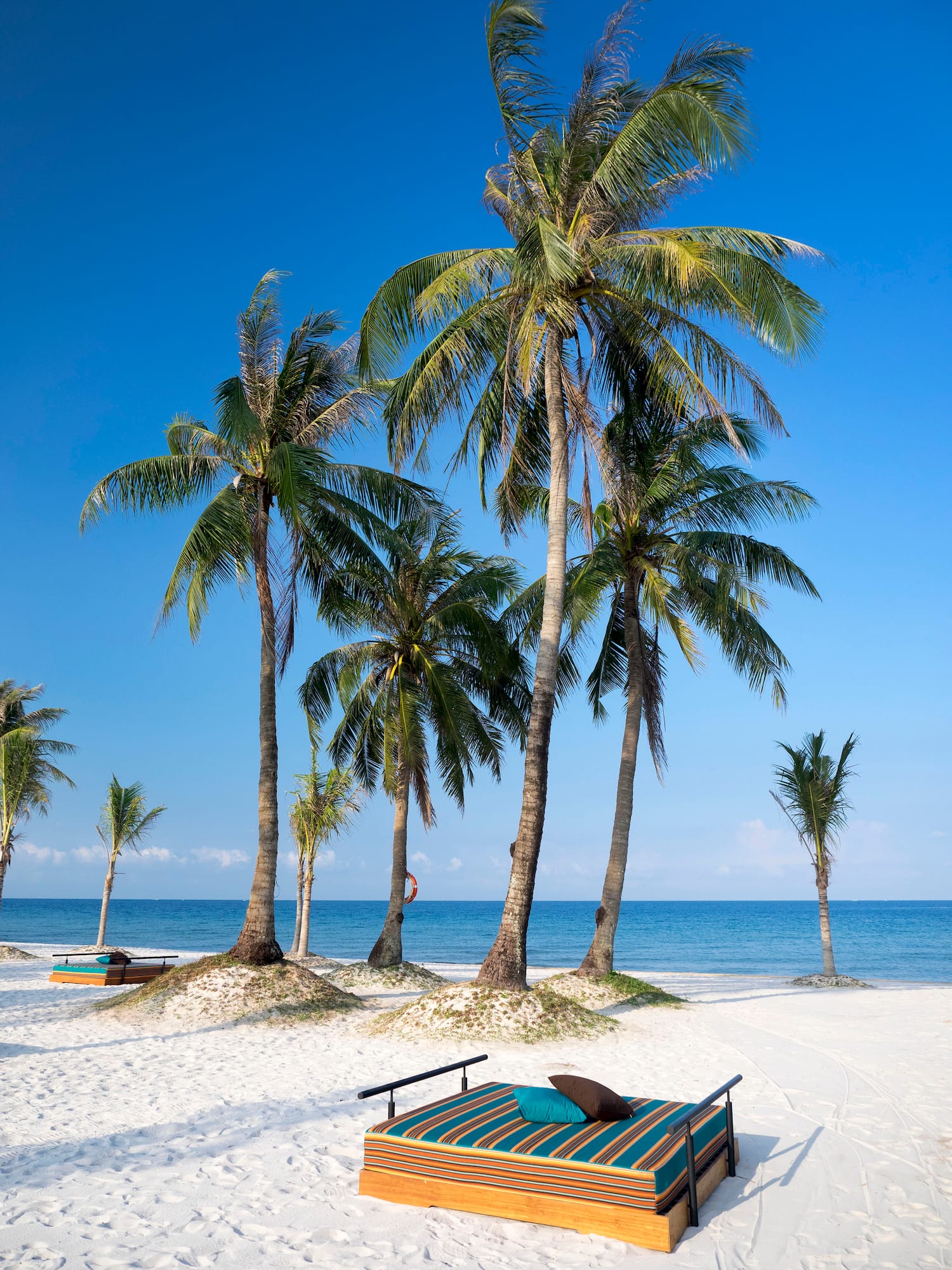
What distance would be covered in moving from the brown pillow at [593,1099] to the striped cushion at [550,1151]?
0.19 ft

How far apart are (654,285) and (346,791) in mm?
15195

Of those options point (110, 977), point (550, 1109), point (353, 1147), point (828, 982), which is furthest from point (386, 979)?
point (550, 1109)

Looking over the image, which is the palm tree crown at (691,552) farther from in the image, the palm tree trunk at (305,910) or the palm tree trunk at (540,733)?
the palm tree trunk at (305,910)

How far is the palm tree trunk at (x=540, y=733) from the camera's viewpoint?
39.6ft

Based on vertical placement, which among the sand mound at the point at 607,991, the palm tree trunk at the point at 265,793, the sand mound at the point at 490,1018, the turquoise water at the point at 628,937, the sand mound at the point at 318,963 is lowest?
the turquoise water at the point at 628,937

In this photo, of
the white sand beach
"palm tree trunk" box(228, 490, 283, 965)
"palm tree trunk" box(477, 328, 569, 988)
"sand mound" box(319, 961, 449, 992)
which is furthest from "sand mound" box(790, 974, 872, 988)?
"palm tree trunk" box(228, 490, 283, 965)

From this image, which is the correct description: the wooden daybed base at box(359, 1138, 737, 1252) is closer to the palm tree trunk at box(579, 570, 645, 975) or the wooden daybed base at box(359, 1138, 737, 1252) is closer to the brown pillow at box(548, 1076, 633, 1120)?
the brown pillow at box(548, 1076, 633, 1120)

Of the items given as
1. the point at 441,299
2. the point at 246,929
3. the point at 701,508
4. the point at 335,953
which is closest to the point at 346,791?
the point at 246,929

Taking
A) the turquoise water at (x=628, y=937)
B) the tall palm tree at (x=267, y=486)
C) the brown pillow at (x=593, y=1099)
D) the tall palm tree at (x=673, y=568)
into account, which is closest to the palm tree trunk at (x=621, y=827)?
the tall palm tree at (x=673, y=568)

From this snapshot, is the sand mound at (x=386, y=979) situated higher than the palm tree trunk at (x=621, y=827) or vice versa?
the palm tree trunk at (x=621, y=827)

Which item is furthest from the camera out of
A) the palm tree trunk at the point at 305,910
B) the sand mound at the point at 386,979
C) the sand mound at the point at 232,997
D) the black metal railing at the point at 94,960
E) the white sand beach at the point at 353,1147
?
the palm tree trunk at the point at 305,910

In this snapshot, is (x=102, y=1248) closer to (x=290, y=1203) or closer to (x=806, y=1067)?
(x=290, y=1203)

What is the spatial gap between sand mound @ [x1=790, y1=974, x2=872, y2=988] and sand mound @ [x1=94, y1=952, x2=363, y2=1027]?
12687mm

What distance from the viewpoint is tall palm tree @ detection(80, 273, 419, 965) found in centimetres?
1452
